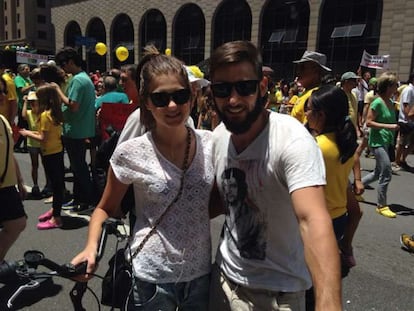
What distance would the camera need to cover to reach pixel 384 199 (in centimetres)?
562

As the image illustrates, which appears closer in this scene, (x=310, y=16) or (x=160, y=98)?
(x=160, y=98)

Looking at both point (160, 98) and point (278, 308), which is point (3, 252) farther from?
point (278, 308)

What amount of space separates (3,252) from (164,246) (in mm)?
1956

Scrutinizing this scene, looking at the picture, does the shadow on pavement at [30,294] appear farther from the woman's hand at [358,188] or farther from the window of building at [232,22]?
the window of building at [232,22]

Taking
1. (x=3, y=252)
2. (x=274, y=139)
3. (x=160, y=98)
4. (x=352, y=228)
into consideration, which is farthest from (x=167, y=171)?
(x=352, y=228)

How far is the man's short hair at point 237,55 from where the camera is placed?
1565 mm

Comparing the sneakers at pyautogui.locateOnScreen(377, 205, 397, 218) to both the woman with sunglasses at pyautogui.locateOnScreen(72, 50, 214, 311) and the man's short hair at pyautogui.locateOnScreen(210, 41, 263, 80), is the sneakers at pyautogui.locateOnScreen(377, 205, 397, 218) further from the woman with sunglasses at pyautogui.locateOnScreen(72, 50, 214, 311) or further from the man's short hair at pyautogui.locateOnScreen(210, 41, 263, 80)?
the man's short hair at pyautogui.locateOnScreen(210, 41, 263, 80)

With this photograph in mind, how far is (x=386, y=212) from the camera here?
5531mm

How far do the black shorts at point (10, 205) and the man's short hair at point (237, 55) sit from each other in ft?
7.21

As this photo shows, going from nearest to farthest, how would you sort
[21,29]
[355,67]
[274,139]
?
[274,139] → [355,67] → [21,29]

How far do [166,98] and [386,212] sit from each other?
476cm

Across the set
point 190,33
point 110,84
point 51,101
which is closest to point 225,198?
point 51,101

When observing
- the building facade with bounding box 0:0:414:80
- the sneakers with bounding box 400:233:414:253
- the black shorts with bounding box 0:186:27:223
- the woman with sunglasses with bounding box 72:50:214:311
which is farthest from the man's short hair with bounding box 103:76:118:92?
the building facade with bounding box 0:0:414:80

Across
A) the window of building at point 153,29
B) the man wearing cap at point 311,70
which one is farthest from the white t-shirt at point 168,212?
the window of building at point 153,29
